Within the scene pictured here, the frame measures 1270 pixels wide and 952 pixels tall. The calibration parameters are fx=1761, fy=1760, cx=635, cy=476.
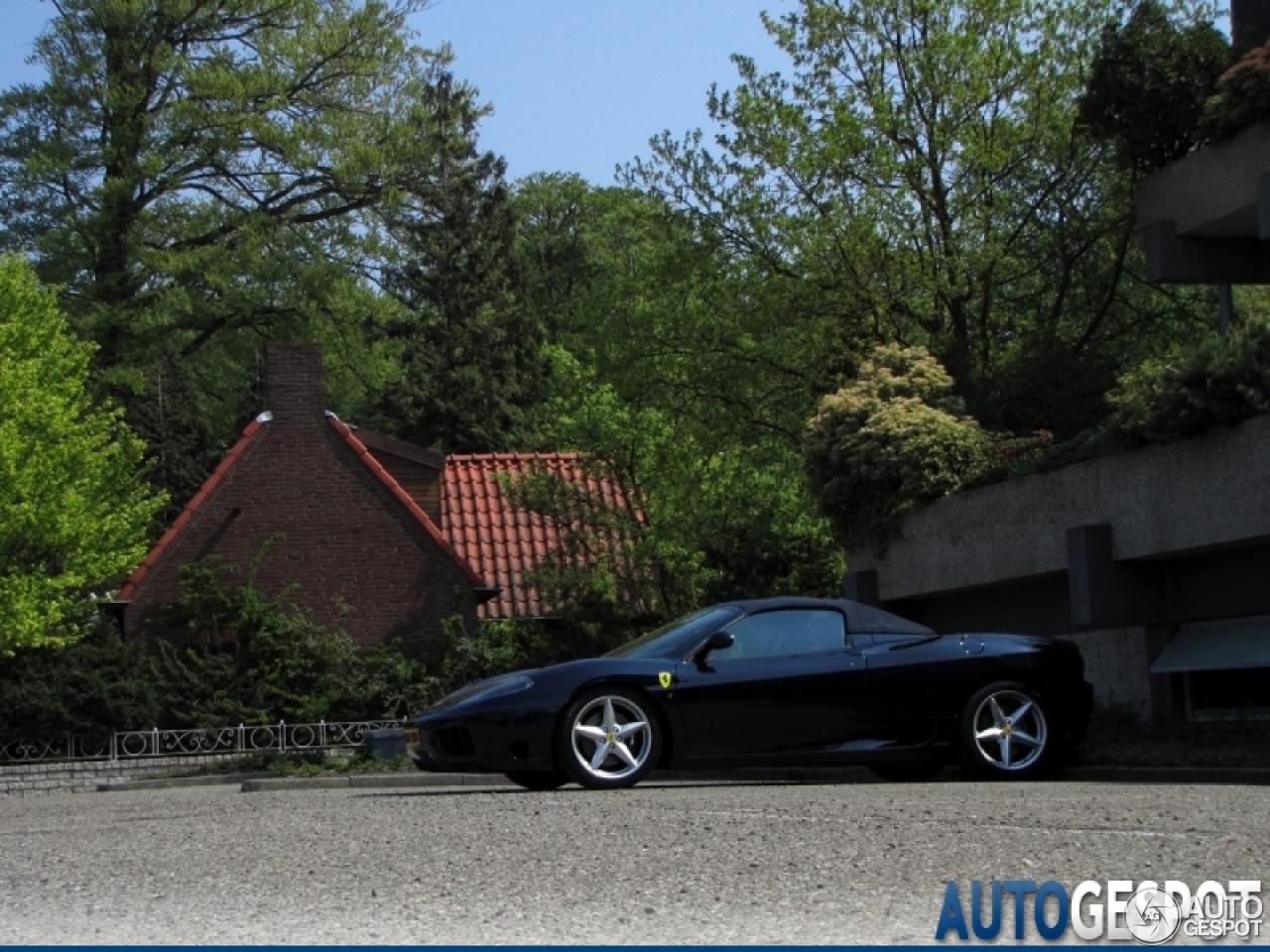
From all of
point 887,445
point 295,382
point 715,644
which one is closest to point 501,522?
point 295,382

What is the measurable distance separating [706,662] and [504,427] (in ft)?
142

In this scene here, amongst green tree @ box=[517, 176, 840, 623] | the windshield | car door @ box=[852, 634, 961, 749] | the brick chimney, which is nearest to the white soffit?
car door @ box=[852, 634, 961, 749]

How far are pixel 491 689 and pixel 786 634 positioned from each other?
7.32 feet

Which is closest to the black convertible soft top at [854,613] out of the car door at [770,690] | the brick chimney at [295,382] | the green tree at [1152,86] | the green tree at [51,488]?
the car door at [770,690]

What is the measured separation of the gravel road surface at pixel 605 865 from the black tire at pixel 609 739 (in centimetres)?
113

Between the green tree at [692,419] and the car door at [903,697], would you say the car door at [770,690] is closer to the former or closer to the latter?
the car door at [903,697]

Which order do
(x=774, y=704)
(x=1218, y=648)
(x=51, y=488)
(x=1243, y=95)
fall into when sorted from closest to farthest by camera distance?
(x=774, y=704), (x=1218, y=648), (x=1243, y=95), (x=51, y=488)

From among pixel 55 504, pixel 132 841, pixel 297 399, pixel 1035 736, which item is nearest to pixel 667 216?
pixel 297 399

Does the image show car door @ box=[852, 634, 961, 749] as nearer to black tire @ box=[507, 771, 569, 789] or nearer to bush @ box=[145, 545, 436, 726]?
black tire @ box=[507, 771, 569, 789]

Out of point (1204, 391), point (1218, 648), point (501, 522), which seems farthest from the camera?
point (501, 522)

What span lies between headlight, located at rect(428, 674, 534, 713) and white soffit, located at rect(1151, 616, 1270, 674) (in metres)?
6.94

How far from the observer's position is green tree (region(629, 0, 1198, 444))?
83.5ft

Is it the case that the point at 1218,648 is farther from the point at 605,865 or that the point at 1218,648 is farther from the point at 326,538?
the point at 326,538

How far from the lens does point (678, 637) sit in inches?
512
